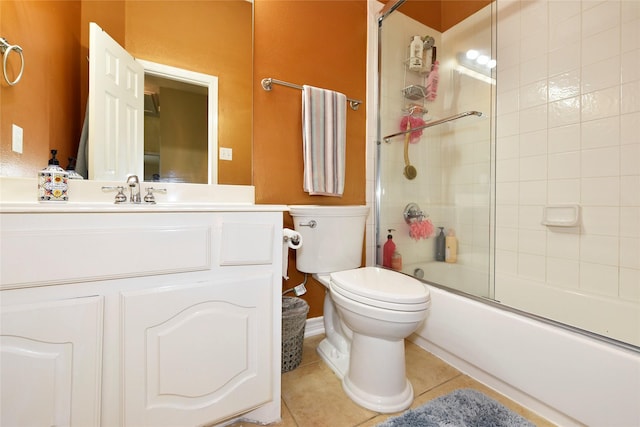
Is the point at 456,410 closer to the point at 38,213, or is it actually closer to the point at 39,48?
the point at 38,213

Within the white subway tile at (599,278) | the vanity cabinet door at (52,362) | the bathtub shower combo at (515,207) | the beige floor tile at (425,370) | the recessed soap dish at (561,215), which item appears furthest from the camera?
the recessed soap dish at (561,215)

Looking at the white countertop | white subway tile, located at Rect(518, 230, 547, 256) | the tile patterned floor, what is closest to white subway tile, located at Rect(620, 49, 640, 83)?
white subway tile, located at Rect(518, 230, 547, 256)

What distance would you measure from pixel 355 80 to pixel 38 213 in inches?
66.2

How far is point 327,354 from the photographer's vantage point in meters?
1.38

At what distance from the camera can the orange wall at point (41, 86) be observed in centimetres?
89

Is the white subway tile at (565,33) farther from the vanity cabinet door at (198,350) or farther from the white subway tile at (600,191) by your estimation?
the vanity cabinet door at (198,350)

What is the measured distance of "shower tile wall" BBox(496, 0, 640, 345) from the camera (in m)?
1.26

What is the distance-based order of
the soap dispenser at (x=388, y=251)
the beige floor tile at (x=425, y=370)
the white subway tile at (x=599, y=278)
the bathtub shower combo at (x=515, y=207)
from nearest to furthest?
the bathtub shower combo at (x=515, y=207)
the beige floor tile at (x=425, y=370)
the white subway tile at (x=599, y=278)
the soap dispenser at (x=388, y=251)

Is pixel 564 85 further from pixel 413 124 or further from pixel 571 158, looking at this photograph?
pixel 413 124

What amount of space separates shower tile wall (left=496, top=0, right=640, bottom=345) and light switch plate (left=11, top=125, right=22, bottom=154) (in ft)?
7.23

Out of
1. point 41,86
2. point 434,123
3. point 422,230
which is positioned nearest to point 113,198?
point 41,86

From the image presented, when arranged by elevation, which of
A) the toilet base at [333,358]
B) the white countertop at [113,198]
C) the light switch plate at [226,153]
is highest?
the light switch plate at [226,153]

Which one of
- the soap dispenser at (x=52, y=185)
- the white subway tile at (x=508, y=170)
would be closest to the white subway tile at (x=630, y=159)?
the white subway tile at (x=508, y=170)

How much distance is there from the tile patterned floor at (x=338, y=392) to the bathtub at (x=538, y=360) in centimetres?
5
